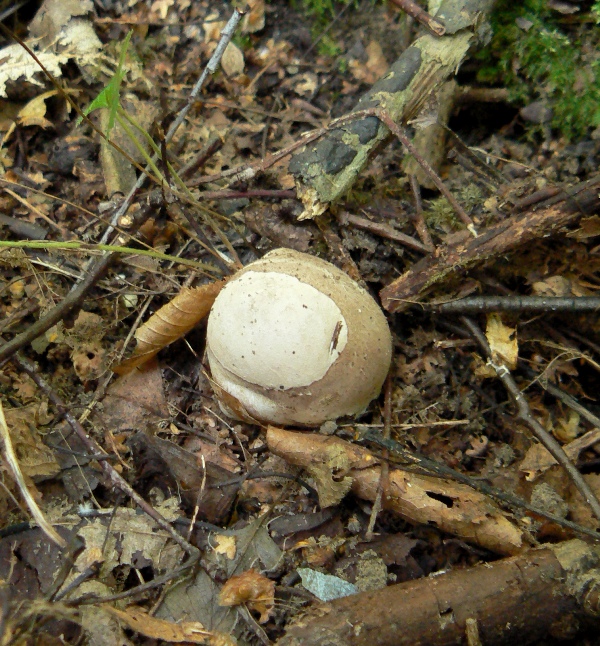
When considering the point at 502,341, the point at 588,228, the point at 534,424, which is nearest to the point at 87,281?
the point at 502,341

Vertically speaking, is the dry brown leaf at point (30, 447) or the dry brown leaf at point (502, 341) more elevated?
the dry brown leaf at point (30, 447)

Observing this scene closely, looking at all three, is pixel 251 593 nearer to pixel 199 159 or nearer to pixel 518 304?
pixel 518 304

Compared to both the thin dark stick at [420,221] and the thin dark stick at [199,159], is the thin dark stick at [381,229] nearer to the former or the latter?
the thin dark stick at [420,221]

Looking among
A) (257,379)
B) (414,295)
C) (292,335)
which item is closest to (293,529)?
(257,379)

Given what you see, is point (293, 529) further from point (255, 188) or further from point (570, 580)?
point (255, 188)

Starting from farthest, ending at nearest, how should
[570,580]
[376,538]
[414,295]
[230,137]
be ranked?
[230,137] < [414,295] < [376,538] < [570,580]

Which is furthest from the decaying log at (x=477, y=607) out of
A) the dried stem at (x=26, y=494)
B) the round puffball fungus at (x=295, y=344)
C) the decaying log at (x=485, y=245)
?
the decaying log at (x=485, y=245)
